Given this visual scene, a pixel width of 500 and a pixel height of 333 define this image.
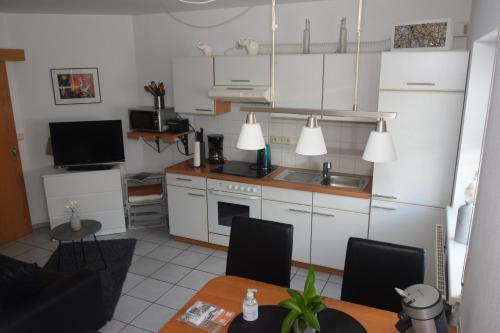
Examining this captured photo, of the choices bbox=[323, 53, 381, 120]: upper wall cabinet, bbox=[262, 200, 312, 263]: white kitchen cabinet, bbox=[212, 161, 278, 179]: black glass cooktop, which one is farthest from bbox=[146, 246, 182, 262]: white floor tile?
bbox=[323, 53, 381, 120]: upper wall cabinet

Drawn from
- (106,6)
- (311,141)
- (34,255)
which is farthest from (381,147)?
(34,255)

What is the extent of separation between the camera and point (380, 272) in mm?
2260

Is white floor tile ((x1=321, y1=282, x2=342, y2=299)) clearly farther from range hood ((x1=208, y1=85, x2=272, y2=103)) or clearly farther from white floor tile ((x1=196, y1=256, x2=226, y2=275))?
range hood ((x1=208, y1=85, x2=272, y2=103))

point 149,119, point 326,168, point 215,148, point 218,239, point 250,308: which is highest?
point 149,119

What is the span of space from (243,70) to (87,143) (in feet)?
7.00

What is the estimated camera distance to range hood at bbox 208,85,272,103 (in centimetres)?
383

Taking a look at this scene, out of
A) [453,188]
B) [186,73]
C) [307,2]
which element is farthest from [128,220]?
[453,188]

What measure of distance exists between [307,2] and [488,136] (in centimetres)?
279

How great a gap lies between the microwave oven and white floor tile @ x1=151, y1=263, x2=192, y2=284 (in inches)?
62.1

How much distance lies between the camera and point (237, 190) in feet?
13.3

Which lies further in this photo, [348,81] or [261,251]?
[348,81]

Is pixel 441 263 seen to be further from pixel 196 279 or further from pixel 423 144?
pixel 196 279

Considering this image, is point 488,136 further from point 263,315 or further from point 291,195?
point 291,195

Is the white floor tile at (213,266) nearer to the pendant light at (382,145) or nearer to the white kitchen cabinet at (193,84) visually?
the white kitchen cabinet at (193,84)
